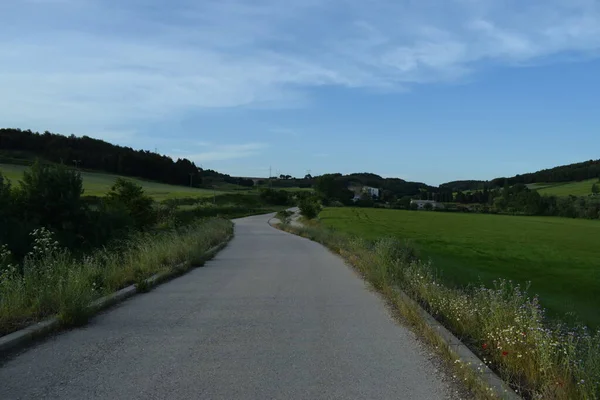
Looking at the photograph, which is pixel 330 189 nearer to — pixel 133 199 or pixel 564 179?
pixel 564 179

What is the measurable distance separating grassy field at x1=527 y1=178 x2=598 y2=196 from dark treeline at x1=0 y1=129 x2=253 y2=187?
100 meters

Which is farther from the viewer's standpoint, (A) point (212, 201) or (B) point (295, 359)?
(A) point (212, 201)

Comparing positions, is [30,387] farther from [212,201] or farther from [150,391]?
[212,201]

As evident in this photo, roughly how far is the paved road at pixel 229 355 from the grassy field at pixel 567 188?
13680 centimetres

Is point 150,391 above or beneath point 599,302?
above

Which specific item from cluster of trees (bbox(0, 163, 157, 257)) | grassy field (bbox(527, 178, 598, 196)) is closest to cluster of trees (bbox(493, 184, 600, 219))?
grassy field (bbox(527, 178, 598, 196))

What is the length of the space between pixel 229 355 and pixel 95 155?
5077 inches

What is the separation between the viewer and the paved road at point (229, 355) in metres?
4.82

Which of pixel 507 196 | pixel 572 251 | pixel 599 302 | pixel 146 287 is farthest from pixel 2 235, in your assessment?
pixel 507 196

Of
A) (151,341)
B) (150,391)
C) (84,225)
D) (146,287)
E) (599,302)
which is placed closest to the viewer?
(150,391)

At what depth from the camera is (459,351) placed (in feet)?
18.8

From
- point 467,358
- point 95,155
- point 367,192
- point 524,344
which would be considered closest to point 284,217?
point 95,155

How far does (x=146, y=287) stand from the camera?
1062cm

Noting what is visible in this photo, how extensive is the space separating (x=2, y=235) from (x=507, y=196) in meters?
137
